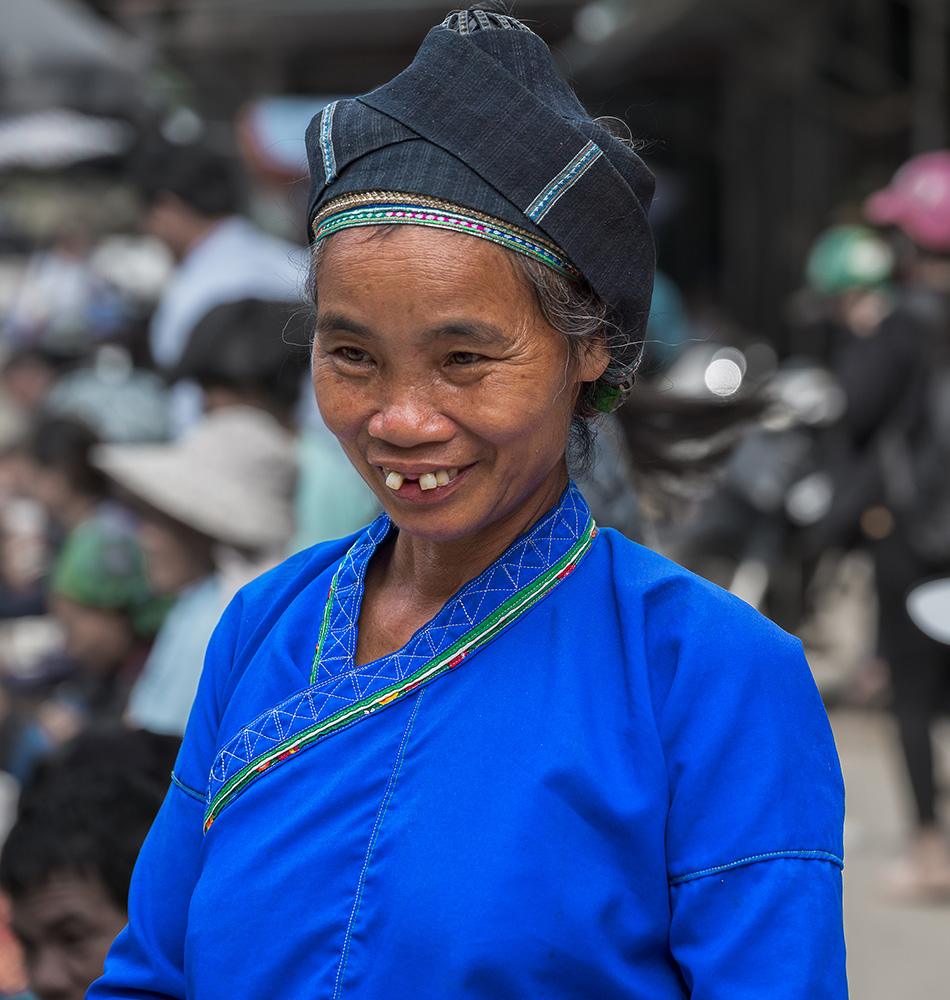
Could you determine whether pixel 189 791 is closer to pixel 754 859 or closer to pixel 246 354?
pixel 754 859

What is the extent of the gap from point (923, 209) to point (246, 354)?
8.22ft

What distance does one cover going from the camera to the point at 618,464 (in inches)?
78.0

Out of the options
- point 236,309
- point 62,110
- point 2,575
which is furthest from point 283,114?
point 236,309

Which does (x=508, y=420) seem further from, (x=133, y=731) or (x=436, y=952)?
(x=133, y=731)

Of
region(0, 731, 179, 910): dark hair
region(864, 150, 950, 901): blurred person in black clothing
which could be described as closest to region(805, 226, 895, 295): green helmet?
region(864, 150, 950, 901): blurred person in black clothing

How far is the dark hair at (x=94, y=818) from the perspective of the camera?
6.30 feet

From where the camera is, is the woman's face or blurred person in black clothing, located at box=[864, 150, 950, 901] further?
blurred person in black clothing, located at box=[864, 150, 950, 901]

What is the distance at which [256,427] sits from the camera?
304cm

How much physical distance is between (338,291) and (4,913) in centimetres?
170

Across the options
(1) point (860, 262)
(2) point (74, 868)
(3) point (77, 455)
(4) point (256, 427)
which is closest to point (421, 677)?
(2) point (74, 868)

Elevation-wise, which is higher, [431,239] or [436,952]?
[431,239]

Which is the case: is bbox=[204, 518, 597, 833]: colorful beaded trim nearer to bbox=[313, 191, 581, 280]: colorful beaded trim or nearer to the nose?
the nose

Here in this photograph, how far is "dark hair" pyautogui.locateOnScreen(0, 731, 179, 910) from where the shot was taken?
1.92 metres

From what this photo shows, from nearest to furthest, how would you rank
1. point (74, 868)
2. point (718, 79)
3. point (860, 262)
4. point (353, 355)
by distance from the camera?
point (353, 355)
point (74, 868)
point (860, 262)
point (718, 79)
